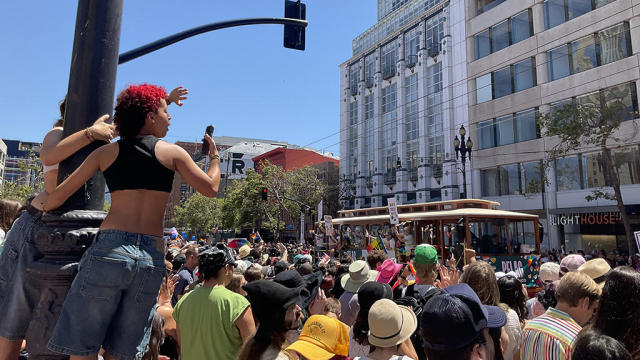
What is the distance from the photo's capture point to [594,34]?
82.4 ft

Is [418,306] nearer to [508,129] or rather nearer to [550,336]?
[550,336]

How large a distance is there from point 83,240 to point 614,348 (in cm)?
286

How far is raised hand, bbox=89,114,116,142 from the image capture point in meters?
2.58

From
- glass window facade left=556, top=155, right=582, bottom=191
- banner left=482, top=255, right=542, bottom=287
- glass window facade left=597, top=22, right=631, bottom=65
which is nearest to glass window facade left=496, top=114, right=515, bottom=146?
glass window facade left=556, top=155, right=582, bottom=191

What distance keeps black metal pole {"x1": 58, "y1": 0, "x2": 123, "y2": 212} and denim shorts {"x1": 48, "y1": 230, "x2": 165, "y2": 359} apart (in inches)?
19.5

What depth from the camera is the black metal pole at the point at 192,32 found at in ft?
26.7

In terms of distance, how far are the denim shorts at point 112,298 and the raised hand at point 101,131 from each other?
59 cm

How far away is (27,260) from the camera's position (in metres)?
2.75

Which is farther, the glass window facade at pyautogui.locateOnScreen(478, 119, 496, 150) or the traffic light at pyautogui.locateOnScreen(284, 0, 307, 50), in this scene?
the glass window facade at pyautogui.locateOnScreen(478, 119, 496, 150)

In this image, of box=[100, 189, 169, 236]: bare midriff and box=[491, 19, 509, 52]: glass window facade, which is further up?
box=[491, 19, 509, 52]: glass window facade

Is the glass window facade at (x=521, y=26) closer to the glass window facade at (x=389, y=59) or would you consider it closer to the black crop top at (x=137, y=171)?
the glass window facade at (x=389, y=59)

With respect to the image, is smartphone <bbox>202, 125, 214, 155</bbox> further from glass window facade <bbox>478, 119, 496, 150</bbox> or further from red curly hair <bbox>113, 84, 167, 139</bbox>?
glass window facade <bbox>478, 119, 496, 150</bbox>


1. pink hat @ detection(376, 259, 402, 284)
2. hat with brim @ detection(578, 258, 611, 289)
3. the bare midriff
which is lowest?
pink hat @ detection(376, 259, 402, 284)

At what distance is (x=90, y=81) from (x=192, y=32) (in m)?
6.63
